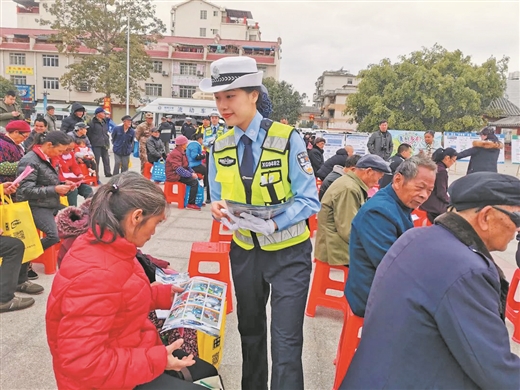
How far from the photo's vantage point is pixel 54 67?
44719 millimetres

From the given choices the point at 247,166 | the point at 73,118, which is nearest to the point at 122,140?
the point at 73,118

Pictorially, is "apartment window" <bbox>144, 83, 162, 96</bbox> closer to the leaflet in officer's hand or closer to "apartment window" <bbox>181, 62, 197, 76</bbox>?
"apartment window" <bbox>181, 62, 197, 76</bbox>

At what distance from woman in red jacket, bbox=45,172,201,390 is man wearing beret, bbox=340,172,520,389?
79cm

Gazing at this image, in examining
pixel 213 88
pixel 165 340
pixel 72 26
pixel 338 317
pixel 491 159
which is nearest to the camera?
pixel 213 88

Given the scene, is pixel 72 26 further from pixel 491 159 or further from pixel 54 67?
pixel 491 159

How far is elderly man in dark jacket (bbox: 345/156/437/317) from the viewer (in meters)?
2.32

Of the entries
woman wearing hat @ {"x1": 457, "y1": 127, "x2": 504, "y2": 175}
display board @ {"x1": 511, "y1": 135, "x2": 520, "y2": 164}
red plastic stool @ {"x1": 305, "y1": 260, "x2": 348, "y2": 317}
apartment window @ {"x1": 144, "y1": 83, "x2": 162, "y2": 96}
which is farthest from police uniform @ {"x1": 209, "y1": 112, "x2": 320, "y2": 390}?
apartment window @ {"x1": 144, "y1": 83, "x2": 162, "y2": 96}

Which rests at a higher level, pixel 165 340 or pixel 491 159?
pixel 491 159

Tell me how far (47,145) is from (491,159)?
7.15 meters

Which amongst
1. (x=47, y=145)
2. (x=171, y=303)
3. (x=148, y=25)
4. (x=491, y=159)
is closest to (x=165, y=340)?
(x=171, y=303)

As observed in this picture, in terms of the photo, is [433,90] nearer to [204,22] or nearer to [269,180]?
[269,180]

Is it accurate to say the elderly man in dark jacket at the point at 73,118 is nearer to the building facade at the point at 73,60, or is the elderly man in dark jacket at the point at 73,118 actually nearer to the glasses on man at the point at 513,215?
the glasses on man at the point at 513,215

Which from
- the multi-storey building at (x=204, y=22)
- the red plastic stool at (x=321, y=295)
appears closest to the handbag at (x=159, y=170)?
the red plastic stool at (x=321, y=295)

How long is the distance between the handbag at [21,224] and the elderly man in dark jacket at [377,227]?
2.73m
